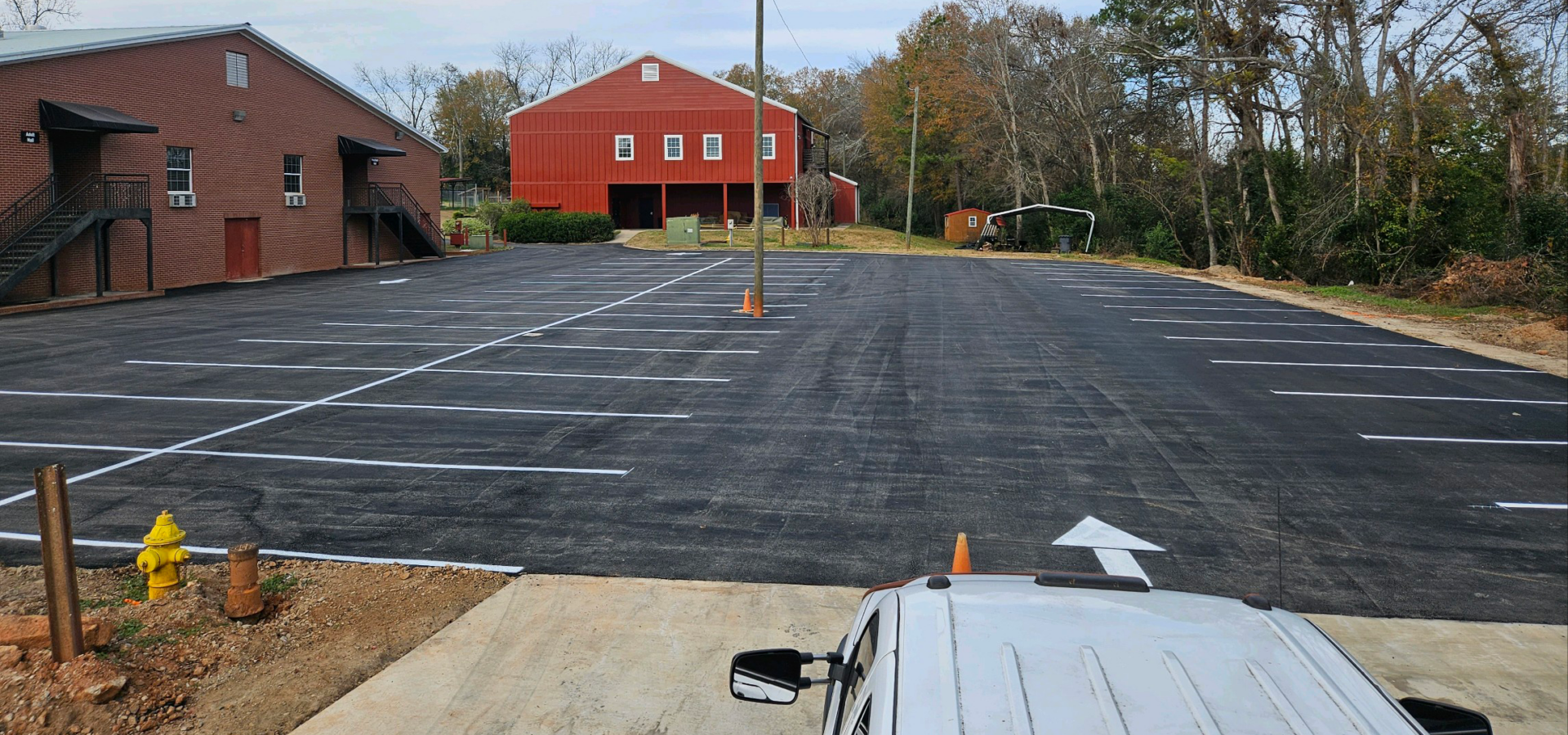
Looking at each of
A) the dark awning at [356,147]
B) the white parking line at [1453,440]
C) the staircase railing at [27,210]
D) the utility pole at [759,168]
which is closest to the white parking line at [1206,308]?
the utility pole at [759,168]

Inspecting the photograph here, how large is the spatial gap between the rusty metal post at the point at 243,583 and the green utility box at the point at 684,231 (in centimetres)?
4362

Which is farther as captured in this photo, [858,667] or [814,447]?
[814,447]

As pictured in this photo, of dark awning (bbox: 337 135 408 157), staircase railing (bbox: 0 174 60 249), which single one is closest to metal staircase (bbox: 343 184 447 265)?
dark awning (bbox: 337 135 408 157)

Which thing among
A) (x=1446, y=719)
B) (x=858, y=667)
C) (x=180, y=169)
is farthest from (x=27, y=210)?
(x=1446, y=719)

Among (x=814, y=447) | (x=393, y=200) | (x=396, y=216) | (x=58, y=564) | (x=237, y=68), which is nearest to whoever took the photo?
(x=58, y=564)

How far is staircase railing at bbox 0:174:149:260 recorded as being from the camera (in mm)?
26112

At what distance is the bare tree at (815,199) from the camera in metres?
50.8

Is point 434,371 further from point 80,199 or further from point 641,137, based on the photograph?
point 641,137

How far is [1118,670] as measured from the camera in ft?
8.83

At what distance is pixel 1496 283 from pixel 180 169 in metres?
35.8

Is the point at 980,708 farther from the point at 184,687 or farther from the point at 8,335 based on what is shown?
the point at 8,335

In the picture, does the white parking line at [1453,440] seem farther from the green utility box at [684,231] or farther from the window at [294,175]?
the green utility box at [684,231]

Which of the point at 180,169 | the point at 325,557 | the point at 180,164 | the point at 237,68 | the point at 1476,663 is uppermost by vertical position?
the point at 237,68

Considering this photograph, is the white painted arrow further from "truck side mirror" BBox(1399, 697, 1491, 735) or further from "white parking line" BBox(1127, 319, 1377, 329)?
"white parking line" BBox(1127, 319, 1377, 329)
